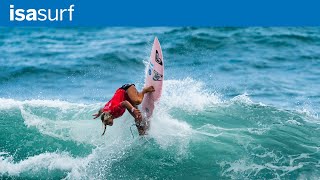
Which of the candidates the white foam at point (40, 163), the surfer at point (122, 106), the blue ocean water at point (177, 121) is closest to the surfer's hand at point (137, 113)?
the surfer at point (122, 106)

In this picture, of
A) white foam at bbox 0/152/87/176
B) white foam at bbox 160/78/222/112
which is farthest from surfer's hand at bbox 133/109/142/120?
white foam at bbox 160/78/222/112

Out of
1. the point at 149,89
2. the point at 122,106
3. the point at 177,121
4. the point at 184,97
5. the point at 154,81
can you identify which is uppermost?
the point at 154,81

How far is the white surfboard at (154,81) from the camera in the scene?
1038 cm

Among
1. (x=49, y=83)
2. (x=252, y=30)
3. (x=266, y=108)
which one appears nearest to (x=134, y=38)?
(x=252, y=30)

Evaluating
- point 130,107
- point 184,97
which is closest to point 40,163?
point 130,107

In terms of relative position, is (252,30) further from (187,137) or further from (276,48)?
(187,137)

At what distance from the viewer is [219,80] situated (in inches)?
686

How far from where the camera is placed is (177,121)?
36.8 ft

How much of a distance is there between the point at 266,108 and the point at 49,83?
908 centimetres

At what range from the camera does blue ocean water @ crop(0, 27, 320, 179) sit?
9.73 metres

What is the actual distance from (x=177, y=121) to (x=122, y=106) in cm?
214

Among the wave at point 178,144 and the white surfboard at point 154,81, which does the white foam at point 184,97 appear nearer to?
the wave at point 178,144

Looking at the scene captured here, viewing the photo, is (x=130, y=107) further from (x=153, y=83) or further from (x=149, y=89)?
(x=153, y=83)

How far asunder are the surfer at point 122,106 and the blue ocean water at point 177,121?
2.40ft
